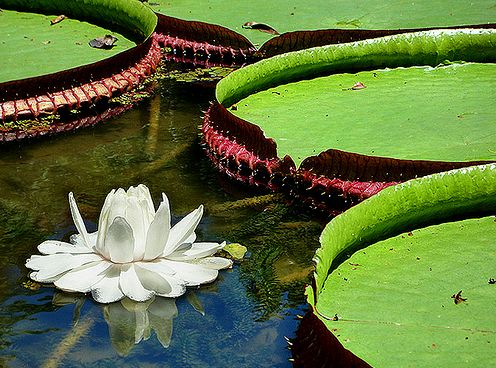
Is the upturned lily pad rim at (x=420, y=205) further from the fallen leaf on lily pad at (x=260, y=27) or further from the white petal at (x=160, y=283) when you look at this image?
the fallen leaf on lily pad at (x=260, y=27)

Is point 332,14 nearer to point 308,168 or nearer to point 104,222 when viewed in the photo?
point 308,168

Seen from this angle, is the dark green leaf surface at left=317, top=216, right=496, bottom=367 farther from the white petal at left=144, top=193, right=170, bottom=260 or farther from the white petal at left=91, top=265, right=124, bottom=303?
the white petal at left=91, top=265, right=124, bottom=303

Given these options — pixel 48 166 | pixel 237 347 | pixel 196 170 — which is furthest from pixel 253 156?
pixel 237 347

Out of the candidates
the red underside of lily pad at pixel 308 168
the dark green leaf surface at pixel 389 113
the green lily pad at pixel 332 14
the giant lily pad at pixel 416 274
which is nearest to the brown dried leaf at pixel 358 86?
the dark green leaf surface at pixel 389 113

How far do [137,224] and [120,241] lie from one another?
7 centimetres

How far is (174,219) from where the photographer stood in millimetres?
3141

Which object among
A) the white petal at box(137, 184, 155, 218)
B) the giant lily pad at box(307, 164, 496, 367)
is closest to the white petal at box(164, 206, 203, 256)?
the white petal at box(137, 184, 155, 218)

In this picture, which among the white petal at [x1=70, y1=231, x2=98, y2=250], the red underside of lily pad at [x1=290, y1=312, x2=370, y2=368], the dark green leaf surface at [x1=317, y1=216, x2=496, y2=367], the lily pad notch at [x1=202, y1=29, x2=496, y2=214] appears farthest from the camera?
the lily pad notch at [x1=202, y1=29, x2=496, y2=214]

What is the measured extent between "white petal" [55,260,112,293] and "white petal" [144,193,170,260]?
5.0 inches

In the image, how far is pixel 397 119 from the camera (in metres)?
3.44

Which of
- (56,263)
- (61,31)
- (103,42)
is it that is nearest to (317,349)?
(56,263)

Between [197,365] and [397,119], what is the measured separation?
4.79 ft

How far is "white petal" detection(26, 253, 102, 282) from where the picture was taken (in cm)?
268

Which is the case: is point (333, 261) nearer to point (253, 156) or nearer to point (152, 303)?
point (152, 303)
